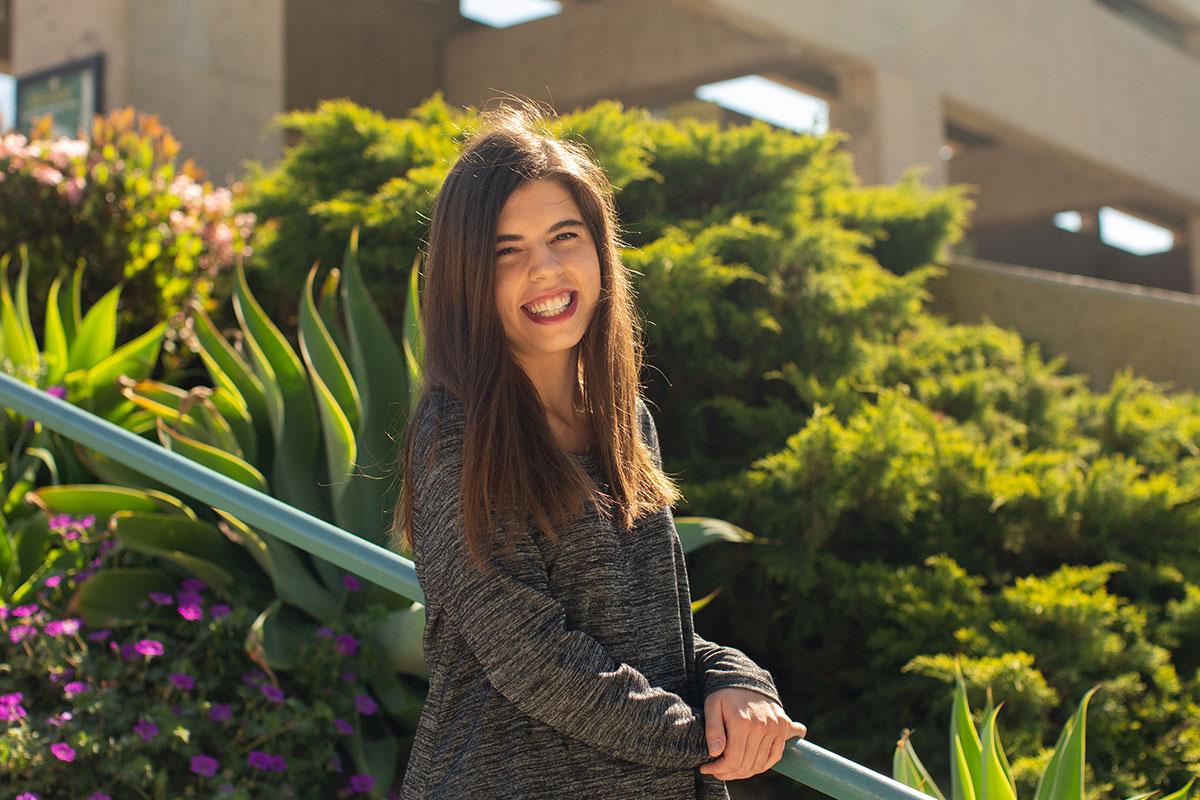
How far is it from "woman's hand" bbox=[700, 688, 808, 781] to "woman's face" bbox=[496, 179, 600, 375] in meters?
0.56

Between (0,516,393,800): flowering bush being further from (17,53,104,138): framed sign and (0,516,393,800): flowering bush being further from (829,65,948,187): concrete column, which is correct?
(829,65,948,187): concrete column

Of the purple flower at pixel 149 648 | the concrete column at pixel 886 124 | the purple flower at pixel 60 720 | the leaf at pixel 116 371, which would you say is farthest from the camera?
the concrete column at pixel 886 124

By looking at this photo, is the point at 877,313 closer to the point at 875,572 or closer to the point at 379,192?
the point at 875,572

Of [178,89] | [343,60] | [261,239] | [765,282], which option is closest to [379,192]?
[261,239]

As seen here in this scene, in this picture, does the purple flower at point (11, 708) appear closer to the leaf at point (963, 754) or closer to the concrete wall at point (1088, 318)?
the leaf at point (963, 754)

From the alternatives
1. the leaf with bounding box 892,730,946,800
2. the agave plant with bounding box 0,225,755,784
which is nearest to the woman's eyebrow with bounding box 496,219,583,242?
the leaf with bounding box 892,730,946,800

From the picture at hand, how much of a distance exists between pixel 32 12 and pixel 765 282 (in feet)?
18.6

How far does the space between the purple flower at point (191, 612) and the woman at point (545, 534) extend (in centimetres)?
142

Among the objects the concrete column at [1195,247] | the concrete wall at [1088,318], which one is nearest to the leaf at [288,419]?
the concrete wall at [1088,318]

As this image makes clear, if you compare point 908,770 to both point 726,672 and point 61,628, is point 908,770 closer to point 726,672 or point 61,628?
point 726,672

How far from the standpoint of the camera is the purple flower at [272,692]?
3.04m

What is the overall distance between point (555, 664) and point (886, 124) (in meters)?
12.0

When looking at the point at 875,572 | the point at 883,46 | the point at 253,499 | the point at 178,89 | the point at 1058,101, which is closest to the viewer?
the point at 253,499

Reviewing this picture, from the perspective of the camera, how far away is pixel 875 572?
418 centimetres
